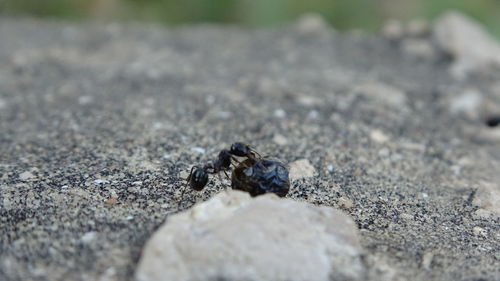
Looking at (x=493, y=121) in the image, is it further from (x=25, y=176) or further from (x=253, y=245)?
(x=25, y=176)

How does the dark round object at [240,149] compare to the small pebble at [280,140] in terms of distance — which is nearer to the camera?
the dark round object at [240,149]

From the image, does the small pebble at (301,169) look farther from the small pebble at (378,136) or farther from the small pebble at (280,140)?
the small pebble at (378,136)

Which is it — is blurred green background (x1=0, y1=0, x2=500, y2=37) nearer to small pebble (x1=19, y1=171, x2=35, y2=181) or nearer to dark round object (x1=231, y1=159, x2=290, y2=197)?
small pebble (x1=19, y1=171, x2=35, y2=181)

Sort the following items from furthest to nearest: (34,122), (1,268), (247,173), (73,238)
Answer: (34,122) → (247,173) → (73,238) → (1,268)

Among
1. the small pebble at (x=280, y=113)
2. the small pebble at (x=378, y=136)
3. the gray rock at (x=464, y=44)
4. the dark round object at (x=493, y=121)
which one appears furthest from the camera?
the gray rock at (x=464, y=44)

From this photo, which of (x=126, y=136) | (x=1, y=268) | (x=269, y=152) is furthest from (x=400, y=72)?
(x=1, y=268)

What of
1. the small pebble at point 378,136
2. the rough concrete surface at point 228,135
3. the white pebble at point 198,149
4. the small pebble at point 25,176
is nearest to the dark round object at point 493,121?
the rough concrete surface at point 228,135

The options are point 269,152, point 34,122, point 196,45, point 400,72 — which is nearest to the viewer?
point 269,152

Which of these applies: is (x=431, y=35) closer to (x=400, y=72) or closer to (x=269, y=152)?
(x=400, y=72)
